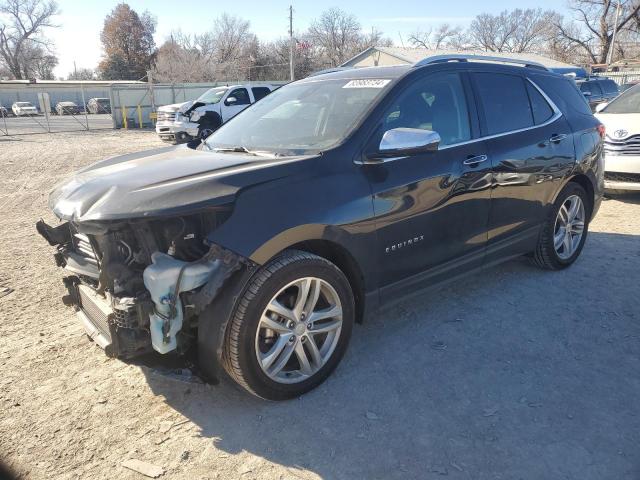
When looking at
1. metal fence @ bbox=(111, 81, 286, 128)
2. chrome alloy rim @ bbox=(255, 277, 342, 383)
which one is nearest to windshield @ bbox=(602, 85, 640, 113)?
chrome alloy rim @ bbox=(255, 277, 342, 383)

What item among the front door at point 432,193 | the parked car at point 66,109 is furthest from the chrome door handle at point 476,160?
the parked car at point 66,109

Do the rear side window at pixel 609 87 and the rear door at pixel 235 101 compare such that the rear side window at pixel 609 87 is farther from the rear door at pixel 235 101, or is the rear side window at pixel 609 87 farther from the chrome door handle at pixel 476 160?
the chrome door handle at pixel 476 160

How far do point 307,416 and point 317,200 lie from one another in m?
1.21

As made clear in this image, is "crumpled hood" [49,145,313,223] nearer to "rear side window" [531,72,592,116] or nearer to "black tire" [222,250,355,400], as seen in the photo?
"black tire" [222,250,355,400]

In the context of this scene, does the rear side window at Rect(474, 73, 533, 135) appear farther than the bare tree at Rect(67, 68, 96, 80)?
No

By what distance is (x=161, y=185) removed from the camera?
266 cm

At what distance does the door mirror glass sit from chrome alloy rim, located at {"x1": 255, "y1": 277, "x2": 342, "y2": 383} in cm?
90

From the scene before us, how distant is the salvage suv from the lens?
8.42 ft

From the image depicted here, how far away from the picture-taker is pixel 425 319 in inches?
153

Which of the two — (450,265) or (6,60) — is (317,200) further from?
(6,60)

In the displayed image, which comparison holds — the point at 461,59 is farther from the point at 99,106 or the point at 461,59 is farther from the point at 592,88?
the point at 99,106

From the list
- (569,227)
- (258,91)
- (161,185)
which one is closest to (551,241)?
(569,227)

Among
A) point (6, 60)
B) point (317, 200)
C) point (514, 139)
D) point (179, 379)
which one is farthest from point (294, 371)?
point (6, 60)

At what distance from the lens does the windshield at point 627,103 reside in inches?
319
